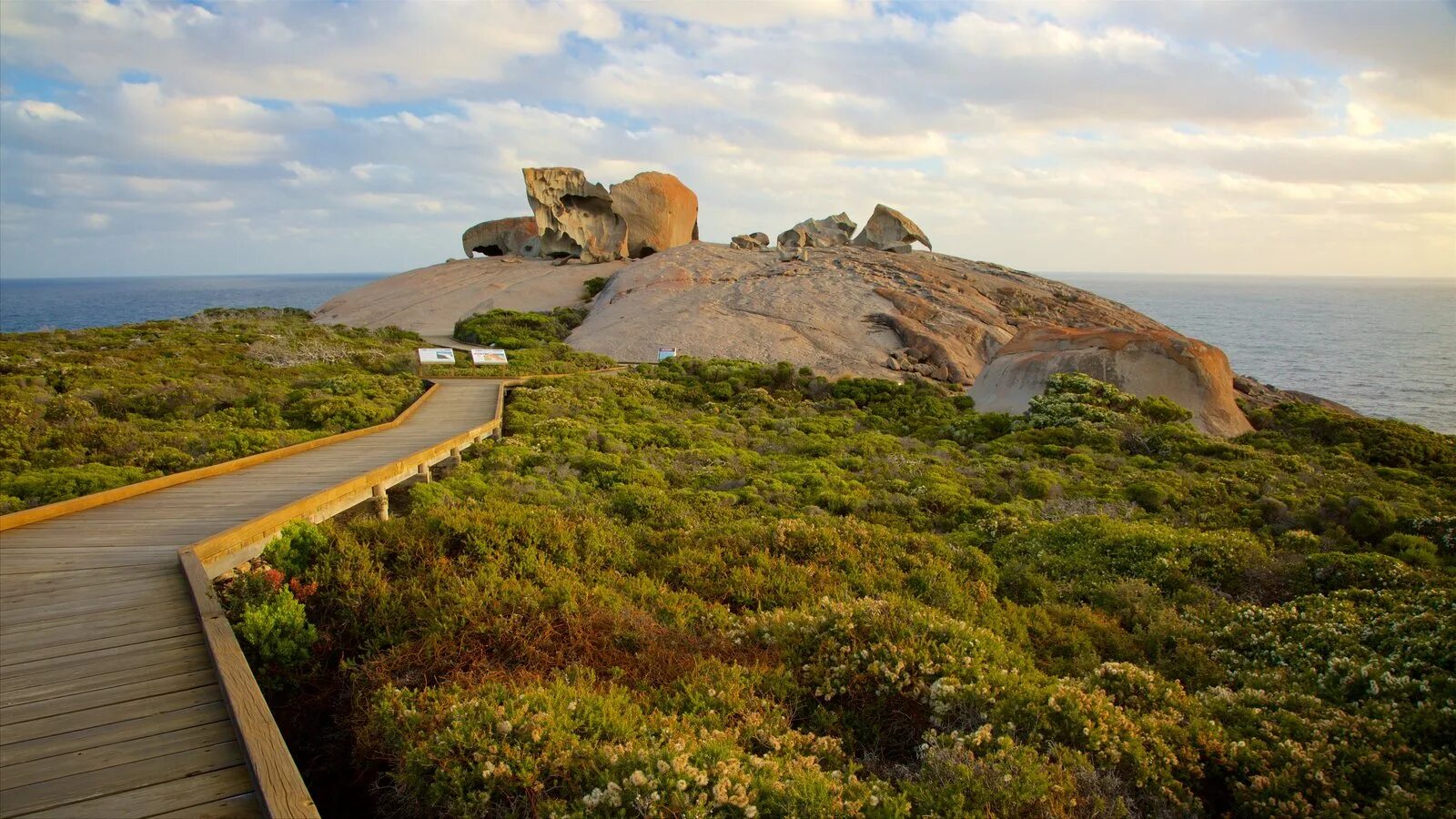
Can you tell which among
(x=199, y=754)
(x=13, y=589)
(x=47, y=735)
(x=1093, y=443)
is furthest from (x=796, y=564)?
(x=1093, y=443)

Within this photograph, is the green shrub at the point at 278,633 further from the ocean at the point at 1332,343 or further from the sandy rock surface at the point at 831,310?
the ocean at the point at 1332,343

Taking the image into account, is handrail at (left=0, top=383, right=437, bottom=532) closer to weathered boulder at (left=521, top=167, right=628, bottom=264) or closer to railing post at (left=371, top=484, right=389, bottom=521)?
railing post at (left=371, top=484, right=389, bottom=521)

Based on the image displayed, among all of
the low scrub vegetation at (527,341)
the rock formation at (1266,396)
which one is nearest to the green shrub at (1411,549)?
the rock formation at (1266,396)

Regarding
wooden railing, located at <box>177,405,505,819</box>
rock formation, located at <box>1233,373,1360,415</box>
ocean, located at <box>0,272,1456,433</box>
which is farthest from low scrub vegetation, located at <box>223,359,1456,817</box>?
ocean, located at <box>0,272,1456,433</box>

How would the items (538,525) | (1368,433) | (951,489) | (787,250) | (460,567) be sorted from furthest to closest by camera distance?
1. (787,250)
2. (1368,433)
3. (951,489)
4. (538,525)
5. (460,567)

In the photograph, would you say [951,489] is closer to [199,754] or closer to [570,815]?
[570,815]

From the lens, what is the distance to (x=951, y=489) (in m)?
13.6

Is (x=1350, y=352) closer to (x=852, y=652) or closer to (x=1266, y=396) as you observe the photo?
(x=1266, y=396)

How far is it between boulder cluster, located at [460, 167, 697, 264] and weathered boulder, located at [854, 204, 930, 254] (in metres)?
13.6

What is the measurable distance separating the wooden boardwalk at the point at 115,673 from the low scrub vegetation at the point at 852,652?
2.32 feet

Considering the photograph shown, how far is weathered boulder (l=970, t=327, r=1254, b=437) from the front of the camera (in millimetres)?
22484

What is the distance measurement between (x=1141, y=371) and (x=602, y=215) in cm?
4033

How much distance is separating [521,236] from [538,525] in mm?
56332

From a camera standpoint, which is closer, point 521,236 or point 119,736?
point 119,736
